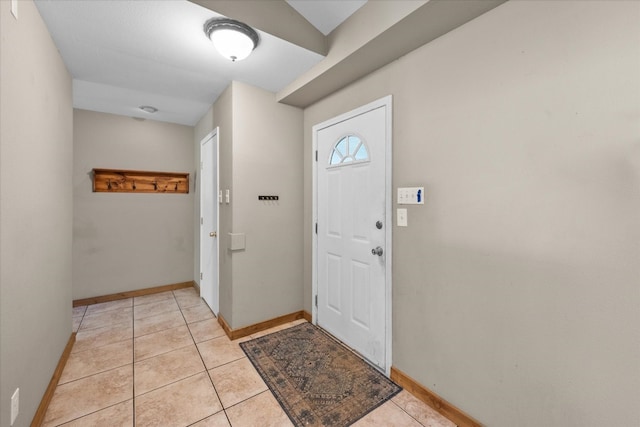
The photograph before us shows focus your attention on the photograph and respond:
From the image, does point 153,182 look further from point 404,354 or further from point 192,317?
point 404,354

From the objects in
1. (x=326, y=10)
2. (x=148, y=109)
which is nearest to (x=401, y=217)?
(x=326, y=10)

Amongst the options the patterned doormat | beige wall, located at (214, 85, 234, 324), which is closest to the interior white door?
beige wall, located at (214, 85, 234, 324)

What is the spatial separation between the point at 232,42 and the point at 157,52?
684 mm

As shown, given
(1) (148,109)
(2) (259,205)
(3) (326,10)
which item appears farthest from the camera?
(1) (148,109)

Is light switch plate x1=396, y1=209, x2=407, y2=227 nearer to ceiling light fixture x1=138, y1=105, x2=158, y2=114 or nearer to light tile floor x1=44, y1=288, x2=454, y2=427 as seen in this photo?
light tile floor x1=44, y1=288, x2=454, y2=427

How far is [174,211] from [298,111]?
241 centimetres

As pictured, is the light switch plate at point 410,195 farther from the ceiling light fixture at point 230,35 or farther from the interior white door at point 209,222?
the interior white door at point 209,222

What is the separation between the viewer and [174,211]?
381cm

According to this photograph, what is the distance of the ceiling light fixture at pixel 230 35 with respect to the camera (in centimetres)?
165

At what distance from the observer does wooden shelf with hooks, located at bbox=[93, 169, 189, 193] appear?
131 inches

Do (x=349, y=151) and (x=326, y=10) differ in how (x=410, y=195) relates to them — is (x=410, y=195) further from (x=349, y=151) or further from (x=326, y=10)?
(x=326, y=10)

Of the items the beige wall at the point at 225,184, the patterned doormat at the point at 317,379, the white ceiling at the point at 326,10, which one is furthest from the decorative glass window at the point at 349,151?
the patterned doormat at the point at 317,379

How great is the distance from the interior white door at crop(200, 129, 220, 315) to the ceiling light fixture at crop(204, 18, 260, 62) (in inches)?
49.8

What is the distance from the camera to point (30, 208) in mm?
1423
